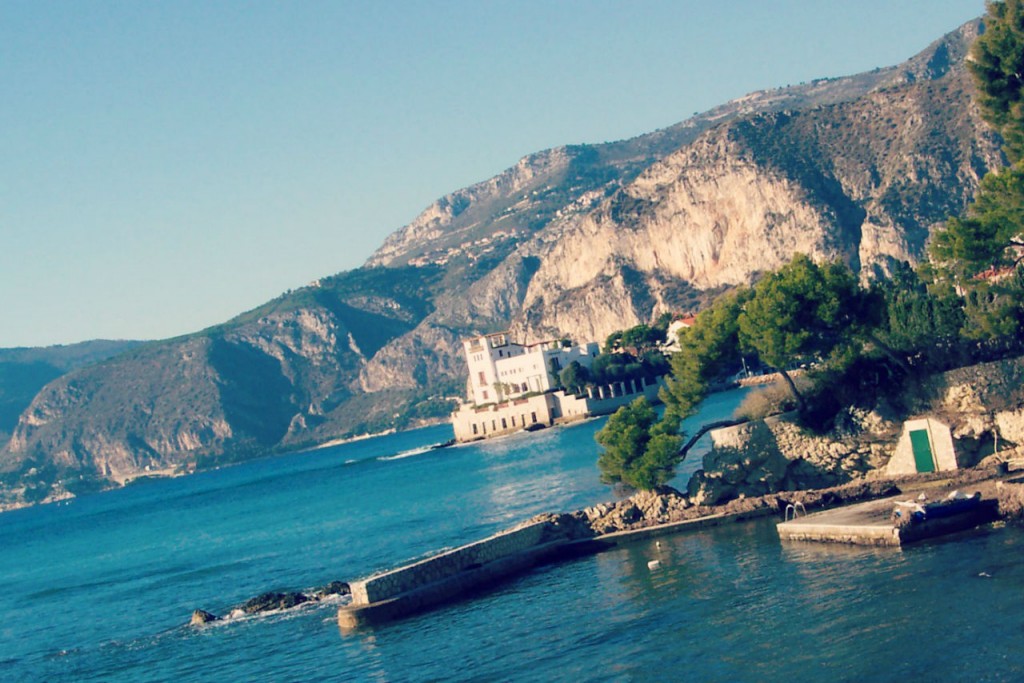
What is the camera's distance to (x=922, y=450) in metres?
32.7

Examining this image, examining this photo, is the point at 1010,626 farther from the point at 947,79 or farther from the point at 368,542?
the point at 947,79

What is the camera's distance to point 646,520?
34.8m

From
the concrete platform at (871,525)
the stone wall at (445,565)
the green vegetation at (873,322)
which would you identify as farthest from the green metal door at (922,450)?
the stone wall at (445,565)

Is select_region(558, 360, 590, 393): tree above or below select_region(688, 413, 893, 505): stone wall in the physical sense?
above

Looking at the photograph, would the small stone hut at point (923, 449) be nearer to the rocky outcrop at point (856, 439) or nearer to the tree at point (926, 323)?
the rocky outcrop at point (856, 439)

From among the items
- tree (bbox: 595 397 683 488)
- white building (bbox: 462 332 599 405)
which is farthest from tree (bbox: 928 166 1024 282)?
white building (bbox: 462 332 599 405)

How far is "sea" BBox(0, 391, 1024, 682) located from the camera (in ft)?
65.8

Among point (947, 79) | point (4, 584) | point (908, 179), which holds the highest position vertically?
point (947, 79)

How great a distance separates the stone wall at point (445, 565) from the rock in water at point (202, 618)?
5.83 m

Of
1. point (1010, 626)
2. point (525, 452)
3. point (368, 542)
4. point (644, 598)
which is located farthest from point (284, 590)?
point (525, 452)

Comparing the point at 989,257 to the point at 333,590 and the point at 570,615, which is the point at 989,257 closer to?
the point at 570,615

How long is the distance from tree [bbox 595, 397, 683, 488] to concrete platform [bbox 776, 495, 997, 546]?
24.6ft

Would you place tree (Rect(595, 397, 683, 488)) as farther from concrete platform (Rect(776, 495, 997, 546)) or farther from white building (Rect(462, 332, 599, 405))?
white building (Rect(462, 332, 599, 405))

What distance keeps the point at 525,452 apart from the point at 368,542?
37.7 metres
